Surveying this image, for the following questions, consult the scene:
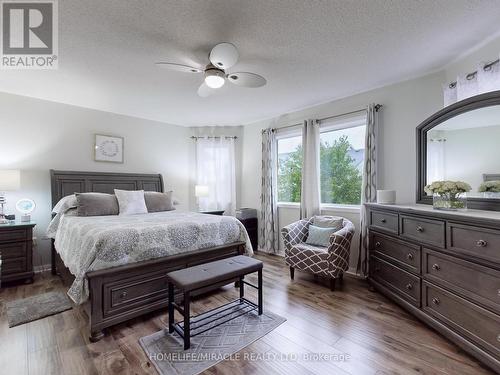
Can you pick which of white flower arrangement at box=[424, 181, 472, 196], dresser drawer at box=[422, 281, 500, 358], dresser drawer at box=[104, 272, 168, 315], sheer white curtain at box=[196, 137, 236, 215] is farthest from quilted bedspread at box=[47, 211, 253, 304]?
white flower arrangement at box=[424, 181, 472, 196]

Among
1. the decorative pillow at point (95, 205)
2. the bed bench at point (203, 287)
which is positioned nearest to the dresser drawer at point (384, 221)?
the bed bench at point (203, 287)

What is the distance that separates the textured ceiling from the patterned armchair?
6.50 ft

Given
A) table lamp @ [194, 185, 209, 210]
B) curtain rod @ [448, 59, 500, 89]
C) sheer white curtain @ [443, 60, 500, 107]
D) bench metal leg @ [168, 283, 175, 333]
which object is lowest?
bench metal leg @ [168, 283, 175, 333]

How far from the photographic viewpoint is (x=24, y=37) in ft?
7.20

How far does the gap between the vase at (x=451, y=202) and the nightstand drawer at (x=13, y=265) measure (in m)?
4.92

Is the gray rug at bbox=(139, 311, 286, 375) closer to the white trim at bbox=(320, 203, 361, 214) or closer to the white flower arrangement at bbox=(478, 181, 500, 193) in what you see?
the white trim at bbox=(320, 203, 361, 214)

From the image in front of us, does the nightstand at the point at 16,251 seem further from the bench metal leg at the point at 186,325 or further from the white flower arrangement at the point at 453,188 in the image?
the white flower arrangement at the point at 453,188

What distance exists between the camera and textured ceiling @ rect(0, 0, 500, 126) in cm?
184

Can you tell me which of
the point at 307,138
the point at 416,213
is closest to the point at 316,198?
the point at 307,138

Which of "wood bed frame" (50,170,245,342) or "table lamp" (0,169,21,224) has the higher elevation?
"table lamp" (0,169,21,224)

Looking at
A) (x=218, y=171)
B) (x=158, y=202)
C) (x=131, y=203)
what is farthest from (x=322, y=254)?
(x=218, y=171)

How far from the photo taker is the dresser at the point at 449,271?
1673 mm

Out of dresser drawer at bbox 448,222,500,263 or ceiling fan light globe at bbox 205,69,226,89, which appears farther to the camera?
ceiling fan light globe at bbox 205,69,226,89

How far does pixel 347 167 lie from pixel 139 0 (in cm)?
333
